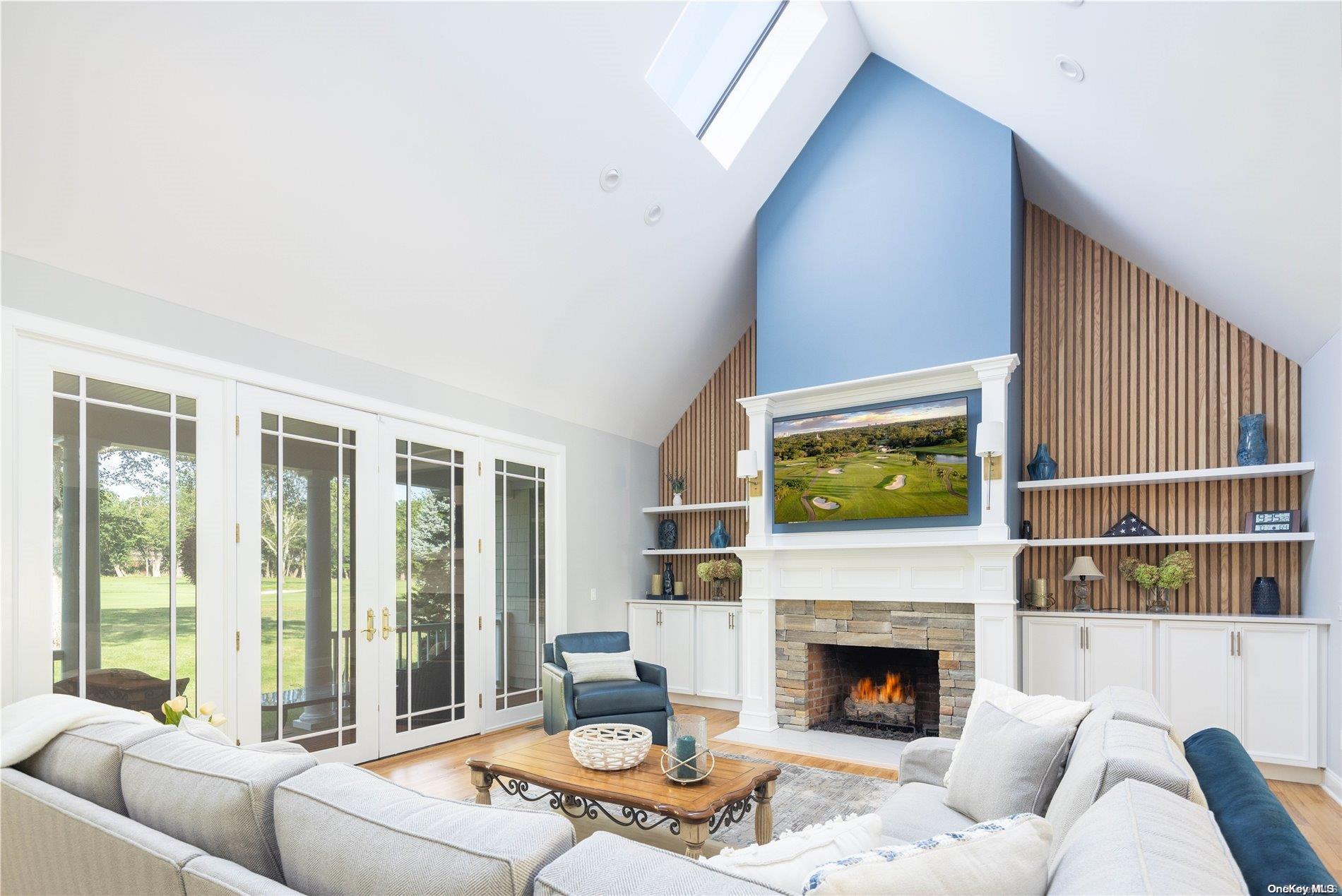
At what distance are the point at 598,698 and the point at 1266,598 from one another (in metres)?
4.36

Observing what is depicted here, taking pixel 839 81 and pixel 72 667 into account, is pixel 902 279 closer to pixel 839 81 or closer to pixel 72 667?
pixel 839 81

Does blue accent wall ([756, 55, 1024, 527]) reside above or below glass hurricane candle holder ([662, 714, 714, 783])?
above

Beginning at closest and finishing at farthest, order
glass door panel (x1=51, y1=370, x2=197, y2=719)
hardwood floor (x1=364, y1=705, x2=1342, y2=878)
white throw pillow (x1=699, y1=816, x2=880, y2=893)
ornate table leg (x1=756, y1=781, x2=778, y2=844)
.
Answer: white throw pillow (x1=699, y1=816, x2=880, y2=893) → ornate table leg (x1=756, y1=781, x2=778, y2=844) → glass door panel (x1=51, y1=370, x2=197, y2=719) → hardwood floor (x1=364, y1=705, x2=1342, y2=878)

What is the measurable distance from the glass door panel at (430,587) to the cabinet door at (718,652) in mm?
2079

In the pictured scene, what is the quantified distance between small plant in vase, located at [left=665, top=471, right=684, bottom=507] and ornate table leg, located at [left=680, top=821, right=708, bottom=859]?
4.82 m

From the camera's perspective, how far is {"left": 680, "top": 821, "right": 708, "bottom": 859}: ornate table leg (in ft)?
9.20

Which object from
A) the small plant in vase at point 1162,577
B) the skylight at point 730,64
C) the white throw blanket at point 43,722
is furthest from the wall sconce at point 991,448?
the white throw blanket at point 43,722

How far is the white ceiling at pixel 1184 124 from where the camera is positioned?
3025mm

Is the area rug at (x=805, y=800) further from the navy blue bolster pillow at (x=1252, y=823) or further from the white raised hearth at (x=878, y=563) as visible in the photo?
the navy blue bolster pillow at (x=1252, y=823)

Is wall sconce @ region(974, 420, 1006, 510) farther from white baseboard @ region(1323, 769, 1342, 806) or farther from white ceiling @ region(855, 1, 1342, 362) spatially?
white baseboard @ region(1323, 769, 1342, 806)

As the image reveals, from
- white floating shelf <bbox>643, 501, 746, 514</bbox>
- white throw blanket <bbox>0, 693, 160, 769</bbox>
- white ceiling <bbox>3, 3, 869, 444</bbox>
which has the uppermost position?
white ceiling <bbox>3, 3, 869, 444</bbox>

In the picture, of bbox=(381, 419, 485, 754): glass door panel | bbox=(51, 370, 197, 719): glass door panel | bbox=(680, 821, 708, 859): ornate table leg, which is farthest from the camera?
bbox=(381, 419, 485, 754): glass door panel

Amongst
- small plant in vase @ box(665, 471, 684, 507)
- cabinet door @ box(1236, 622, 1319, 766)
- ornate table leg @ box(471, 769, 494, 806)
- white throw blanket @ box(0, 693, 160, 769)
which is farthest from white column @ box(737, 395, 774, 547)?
white throw blanket @ box(0, 693, 160, 769)

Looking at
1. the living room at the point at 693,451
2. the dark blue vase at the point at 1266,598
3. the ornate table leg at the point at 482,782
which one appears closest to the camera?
the living room at the point at 693,451
